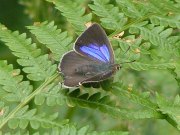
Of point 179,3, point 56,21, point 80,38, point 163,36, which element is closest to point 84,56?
point 80,38

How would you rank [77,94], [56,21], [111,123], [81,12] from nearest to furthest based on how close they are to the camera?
[77,94]
[81,12]
[56,21]
[111,123]

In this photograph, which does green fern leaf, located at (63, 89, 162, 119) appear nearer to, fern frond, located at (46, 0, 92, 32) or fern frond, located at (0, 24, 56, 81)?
fern frond, located at (0, 24, 56, 81)

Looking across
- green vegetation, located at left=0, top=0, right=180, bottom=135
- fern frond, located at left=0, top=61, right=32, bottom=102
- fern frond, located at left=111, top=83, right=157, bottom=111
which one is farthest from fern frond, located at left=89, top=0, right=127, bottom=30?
fern frond, located at left=0, top=61, right=32, bottom=102

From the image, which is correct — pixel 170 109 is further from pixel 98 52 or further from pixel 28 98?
pixel 28 98

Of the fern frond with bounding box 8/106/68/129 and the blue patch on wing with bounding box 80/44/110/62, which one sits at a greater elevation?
the blue patch on wing with bounding box 80/44/110/62

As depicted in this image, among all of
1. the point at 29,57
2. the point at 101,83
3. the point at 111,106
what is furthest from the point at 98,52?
the point at 29,57

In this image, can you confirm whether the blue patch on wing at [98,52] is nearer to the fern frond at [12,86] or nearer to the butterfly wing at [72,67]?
the butterfly wing at [72,67]

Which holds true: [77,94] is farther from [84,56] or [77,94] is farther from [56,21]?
[56,21]
